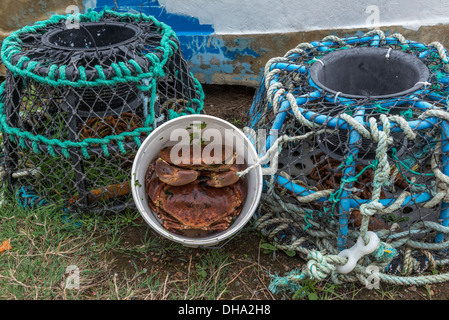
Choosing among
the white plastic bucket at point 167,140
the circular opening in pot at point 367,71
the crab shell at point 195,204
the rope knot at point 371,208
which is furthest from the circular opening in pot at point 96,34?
the rope knot at point 371,208

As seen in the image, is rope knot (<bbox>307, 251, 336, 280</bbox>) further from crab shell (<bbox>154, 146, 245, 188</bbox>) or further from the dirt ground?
crab shell (<bbox>154, 146, 245, 188</bbox>)

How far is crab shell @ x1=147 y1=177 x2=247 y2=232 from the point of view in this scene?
212cm

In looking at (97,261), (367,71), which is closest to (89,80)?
(97,261)

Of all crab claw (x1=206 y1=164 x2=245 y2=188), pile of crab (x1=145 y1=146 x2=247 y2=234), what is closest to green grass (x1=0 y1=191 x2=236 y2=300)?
pile of crab (x1=145 y1=146 x2=247 y2=234)

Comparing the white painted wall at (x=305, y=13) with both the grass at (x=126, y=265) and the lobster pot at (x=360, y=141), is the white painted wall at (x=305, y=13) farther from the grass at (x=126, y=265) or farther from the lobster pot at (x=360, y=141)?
the grass at (x=126, y=265)

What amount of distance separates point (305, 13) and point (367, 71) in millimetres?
1088

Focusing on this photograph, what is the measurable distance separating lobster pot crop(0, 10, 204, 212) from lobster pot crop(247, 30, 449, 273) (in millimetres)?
636

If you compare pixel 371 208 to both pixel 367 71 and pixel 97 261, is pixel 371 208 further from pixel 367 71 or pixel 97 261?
pixel 97 261

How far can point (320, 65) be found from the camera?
2346 mm

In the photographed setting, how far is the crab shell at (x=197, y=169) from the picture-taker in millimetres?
2148

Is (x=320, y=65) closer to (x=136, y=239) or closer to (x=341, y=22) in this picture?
(x=341, y=22)

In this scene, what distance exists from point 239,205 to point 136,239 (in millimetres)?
648

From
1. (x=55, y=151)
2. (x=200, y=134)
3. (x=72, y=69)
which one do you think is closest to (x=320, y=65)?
(x=200, y=134)

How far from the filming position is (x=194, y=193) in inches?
86.2
